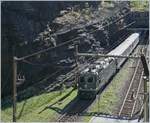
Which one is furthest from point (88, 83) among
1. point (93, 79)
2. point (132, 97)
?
point (132, 97)

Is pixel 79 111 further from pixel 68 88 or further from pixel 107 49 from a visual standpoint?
pixel 107 49

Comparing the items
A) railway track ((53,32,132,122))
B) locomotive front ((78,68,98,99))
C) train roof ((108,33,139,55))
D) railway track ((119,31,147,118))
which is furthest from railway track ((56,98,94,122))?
train roof ((108,33,139,55))

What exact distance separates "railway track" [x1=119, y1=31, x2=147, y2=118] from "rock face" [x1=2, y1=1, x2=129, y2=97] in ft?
23.0

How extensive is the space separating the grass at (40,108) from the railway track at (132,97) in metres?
4.13

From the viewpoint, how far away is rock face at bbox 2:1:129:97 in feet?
139

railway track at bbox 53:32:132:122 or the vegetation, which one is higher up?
the vegetation

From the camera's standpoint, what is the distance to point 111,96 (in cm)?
3359

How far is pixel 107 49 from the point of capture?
171 feet

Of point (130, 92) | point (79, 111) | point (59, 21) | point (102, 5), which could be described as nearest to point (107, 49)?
point (59, 21)

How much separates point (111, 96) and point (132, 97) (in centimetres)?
166

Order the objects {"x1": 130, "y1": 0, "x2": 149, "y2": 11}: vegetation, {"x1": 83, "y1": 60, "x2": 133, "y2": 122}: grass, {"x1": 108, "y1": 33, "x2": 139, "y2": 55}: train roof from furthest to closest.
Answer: {"x1": 130, "y1": 0, "x2": 149, "y2": 11}: vegetation
{"x1": 108, "y1": 33, "x2": 139, "y2": 55}: train roof
{"x1": 83, "y1": 60, "x2": 133, "y2": 122}: grass

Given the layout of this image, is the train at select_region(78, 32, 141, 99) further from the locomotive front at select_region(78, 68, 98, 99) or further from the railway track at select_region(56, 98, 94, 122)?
the railway track at select_region(56, 98, 94, 122)

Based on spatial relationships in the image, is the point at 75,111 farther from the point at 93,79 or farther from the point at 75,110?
the point at 93,79

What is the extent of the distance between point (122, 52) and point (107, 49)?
1103 centimetres
